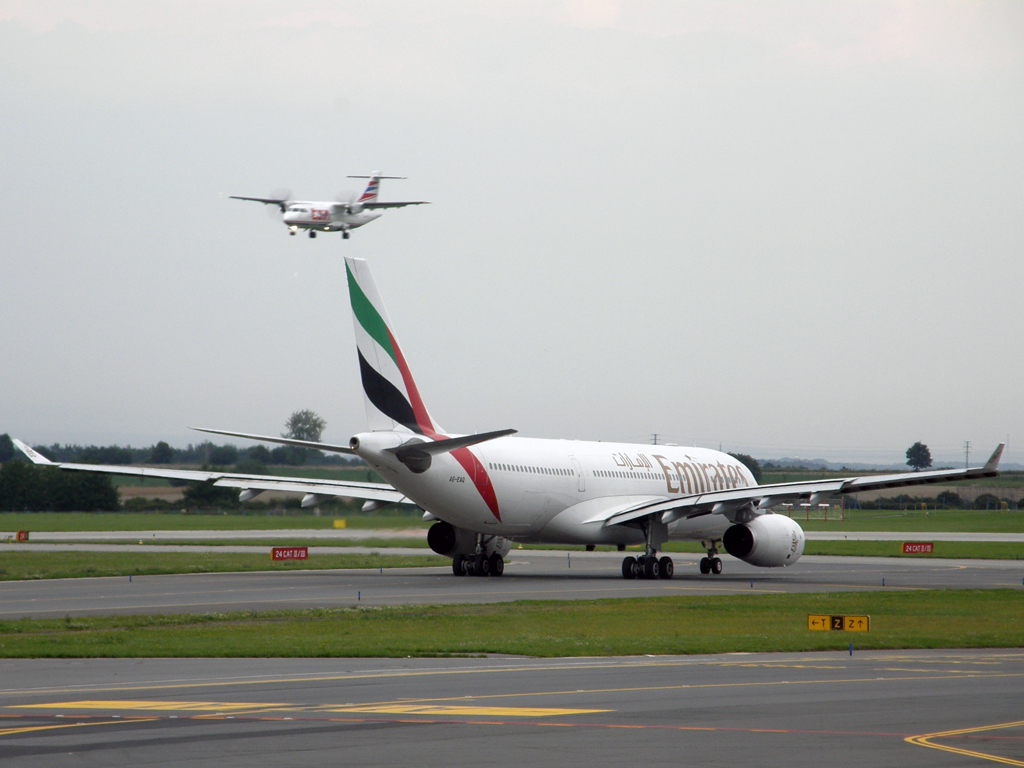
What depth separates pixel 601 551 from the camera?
199ft

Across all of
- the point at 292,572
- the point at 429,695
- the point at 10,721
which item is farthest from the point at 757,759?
the point at 292,572

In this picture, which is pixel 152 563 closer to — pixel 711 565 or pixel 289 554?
pixel 289 554

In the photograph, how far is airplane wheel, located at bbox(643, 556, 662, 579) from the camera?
38.5 m

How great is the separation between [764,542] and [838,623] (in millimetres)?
17507

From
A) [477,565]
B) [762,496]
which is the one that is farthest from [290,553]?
[762,496]

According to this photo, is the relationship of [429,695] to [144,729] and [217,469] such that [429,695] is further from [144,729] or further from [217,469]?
[217,469]

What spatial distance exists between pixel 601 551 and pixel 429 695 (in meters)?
46.5

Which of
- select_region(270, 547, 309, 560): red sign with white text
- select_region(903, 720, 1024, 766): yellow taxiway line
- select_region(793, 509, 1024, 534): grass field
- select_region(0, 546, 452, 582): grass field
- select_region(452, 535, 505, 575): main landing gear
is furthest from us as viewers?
select_region(793, 509, 1024, 534): grass field

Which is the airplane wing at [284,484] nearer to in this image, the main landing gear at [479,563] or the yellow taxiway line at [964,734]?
the main landing gear at [479,563]

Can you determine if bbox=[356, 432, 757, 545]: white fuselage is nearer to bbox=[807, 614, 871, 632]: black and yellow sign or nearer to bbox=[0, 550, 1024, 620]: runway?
bbox=[0, 550, 1024, 620]: runway

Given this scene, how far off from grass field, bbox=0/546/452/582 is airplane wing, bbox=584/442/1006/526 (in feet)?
31.9

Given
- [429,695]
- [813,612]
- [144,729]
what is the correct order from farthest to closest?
→ [813,612] < [429,695] < [144,729]

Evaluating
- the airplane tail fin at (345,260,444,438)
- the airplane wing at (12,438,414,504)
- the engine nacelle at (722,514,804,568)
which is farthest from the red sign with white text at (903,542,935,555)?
the airplane tail fin at (345,260,444,438)

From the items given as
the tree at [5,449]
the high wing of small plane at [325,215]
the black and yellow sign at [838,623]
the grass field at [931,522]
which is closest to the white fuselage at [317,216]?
the high wing of small plane at [325,215]
